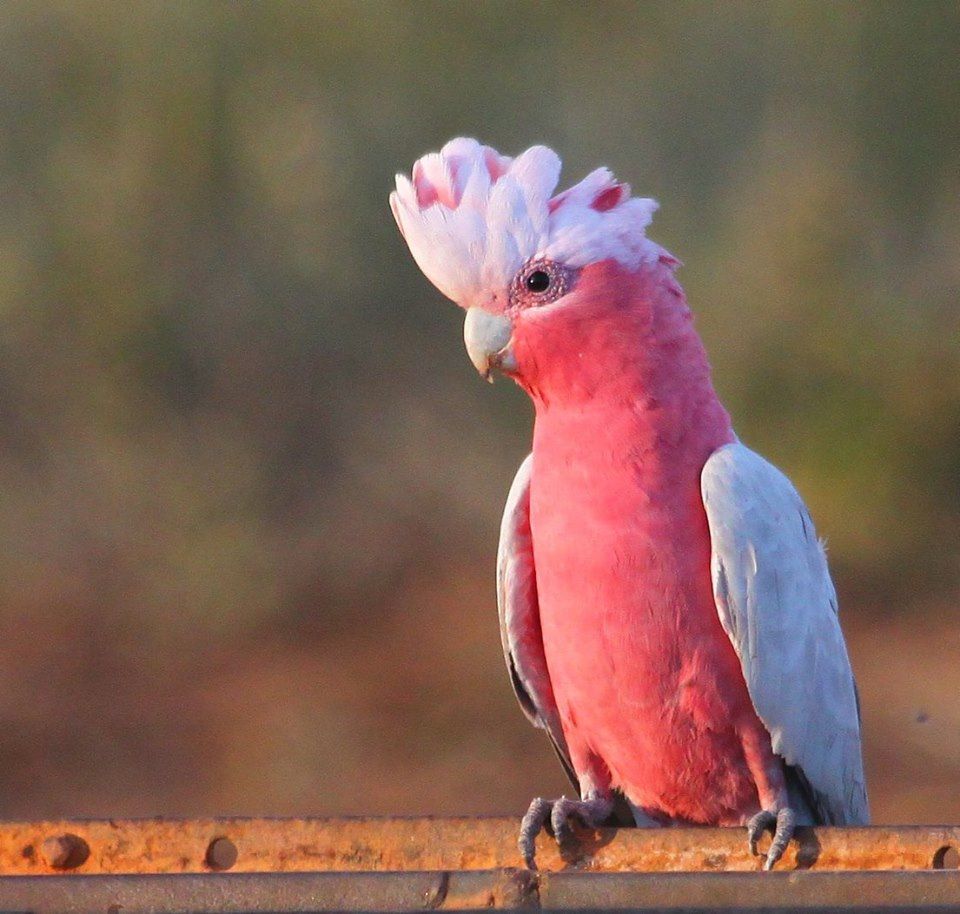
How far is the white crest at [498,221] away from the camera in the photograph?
1392 millimetres

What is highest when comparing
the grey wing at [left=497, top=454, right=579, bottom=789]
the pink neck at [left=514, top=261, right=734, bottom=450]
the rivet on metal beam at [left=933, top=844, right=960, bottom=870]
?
the pink neck at [left=514, top=261, right=734, bottom=450]

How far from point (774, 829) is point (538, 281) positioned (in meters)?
0.60

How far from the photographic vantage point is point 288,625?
12.6ft

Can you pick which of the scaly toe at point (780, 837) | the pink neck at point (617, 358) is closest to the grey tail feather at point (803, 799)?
the scaly toe at point (780, 837)

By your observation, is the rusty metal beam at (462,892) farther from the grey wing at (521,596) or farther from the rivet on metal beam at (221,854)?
the grey wing at (521,596)

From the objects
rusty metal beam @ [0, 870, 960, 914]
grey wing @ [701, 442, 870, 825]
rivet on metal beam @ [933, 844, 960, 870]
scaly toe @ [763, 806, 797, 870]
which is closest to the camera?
rusty metal beam @ [0, 870, 960, 914]

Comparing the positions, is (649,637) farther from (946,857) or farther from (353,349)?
(353,349)

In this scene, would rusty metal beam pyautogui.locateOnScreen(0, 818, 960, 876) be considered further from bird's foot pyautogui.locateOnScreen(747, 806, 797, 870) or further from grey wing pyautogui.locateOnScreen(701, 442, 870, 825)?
grey wing pyautogui.locateOnScreen(701, 442, 870, 825)

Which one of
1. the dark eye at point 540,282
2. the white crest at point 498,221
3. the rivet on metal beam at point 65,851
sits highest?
the white crest at point 498,221

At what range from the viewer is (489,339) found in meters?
1.42

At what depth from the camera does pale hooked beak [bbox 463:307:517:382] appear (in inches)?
55.8

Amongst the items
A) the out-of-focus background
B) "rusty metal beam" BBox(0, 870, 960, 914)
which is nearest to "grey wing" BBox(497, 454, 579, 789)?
"rusty metal beam" BBox(0, 870, 960, 914)

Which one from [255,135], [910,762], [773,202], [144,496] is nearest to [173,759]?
[144,496]

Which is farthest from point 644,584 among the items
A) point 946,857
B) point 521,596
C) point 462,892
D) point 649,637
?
point 462,892
